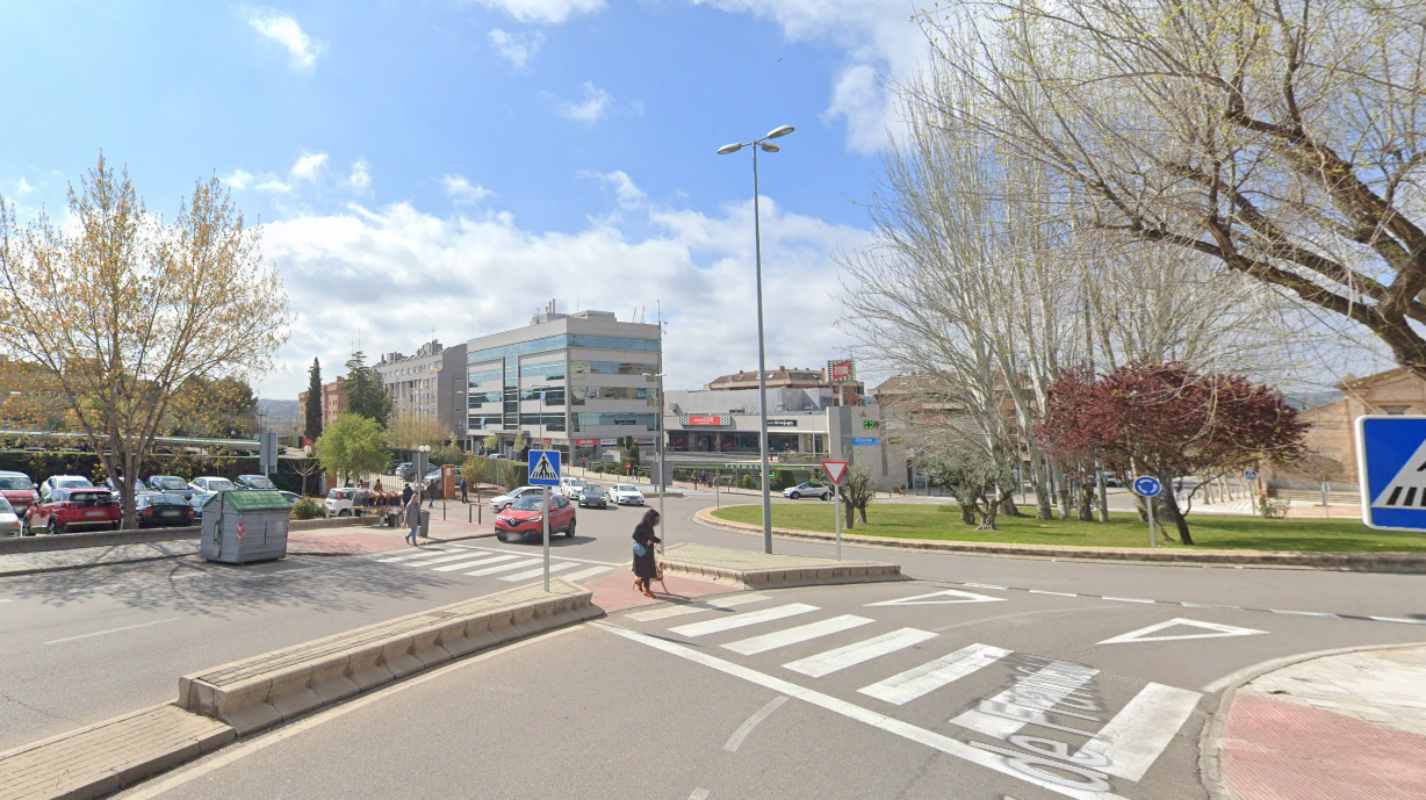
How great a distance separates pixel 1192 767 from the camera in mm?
5711

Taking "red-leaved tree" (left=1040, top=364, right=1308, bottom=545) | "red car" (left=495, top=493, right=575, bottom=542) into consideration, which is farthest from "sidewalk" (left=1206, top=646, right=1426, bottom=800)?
"red car" (left=495, top=493, right=575, bottom=542)

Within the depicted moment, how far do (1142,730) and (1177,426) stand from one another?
16709 millimetres

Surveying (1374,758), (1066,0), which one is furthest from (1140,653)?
(1066,0)

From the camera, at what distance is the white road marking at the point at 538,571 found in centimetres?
1567

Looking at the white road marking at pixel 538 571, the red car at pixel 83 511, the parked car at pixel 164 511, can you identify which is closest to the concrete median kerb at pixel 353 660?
the white road marking at pixel 538 571

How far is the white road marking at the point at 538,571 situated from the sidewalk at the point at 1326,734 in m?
12.6

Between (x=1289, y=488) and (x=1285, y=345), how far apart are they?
5494 cm

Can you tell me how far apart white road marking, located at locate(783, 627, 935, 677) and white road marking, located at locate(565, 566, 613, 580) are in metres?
7.84

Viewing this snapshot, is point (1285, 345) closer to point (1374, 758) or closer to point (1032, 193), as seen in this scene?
point (1032, 193)

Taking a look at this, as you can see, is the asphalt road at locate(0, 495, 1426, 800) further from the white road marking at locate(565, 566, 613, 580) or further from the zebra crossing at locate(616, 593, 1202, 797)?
the white road marking at locate(565, 566, 613, 580)

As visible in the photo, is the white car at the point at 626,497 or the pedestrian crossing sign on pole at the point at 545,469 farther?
the white car at the point at 626,497

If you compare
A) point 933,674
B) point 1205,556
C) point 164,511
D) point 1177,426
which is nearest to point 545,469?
point 933,674

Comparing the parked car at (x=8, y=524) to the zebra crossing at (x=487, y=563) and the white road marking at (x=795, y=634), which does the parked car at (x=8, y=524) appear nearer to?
the zebra crossing at (x=487, y=563)

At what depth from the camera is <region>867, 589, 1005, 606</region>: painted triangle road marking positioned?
12666mm
